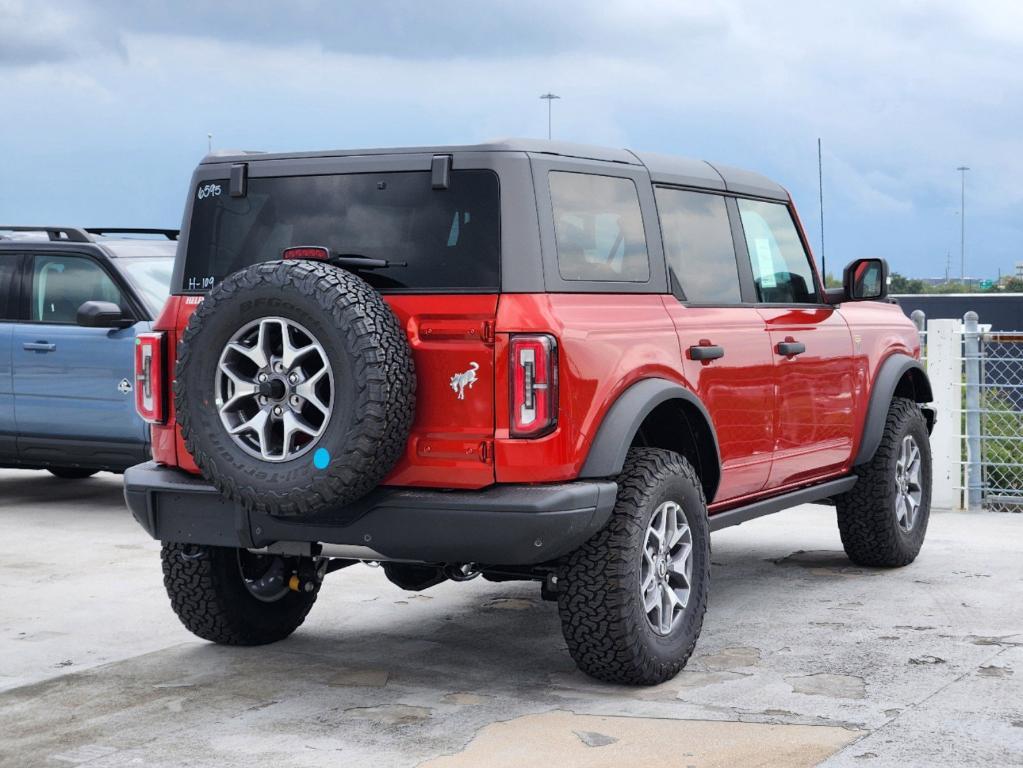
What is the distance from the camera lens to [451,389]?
5207 millimetres

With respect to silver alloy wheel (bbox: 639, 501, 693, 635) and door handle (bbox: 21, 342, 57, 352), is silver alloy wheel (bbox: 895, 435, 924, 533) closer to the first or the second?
silver alloy wheel (bbox: 639, 501, 693, 635)

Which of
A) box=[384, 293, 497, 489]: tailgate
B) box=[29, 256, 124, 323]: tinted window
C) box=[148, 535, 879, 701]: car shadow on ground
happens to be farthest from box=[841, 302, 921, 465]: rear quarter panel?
box=[29, 256, 124, 323]: tinted window

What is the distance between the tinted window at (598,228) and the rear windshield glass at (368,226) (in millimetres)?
310

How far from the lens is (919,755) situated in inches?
187

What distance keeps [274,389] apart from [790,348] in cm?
271

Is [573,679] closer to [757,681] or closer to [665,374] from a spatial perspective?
[757,681]

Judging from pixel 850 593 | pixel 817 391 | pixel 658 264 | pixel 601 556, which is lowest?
pixel 850 593

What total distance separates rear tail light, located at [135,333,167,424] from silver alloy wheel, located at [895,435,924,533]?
4.17m

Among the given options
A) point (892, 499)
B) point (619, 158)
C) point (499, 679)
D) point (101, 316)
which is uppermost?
point (619, 158)

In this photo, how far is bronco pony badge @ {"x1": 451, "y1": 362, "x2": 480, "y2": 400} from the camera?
517 centimetres

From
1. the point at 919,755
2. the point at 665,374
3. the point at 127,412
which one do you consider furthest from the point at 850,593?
the point at 127,412

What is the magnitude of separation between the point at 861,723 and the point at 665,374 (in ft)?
4.86

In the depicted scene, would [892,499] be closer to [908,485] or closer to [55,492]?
[908,485]

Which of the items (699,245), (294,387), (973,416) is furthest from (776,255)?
(973,416)
